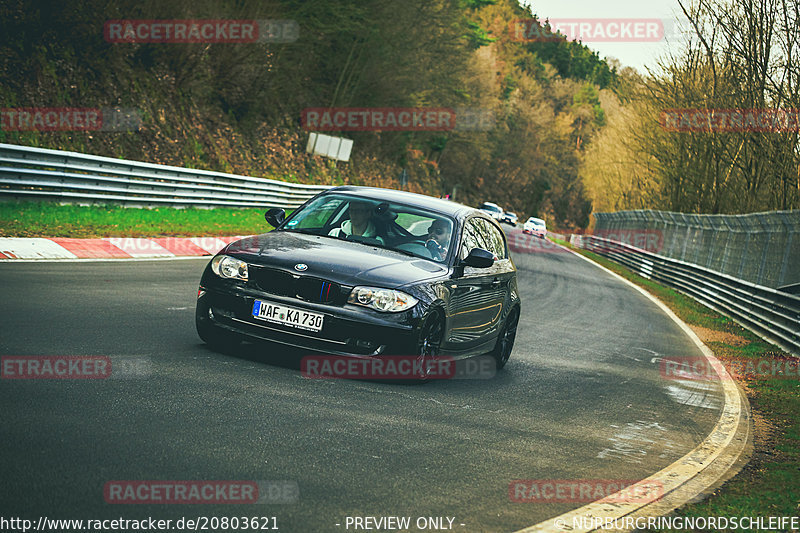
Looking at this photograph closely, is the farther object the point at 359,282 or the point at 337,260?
the point at 337,260

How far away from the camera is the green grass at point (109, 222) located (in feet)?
49.2

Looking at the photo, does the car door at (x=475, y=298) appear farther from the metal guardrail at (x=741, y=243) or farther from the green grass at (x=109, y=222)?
the metal guardrail at (x=741, y=243)

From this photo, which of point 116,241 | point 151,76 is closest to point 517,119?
point 151,76

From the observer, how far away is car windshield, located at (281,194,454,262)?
8383 millimetres

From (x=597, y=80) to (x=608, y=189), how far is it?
11418 cm

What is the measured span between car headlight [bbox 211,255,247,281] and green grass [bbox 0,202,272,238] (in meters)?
7.13

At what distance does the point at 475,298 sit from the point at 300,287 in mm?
2079

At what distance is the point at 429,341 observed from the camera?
767cm

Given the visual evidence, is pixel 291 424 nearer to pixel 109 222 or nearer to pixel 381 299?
pixel 381 299

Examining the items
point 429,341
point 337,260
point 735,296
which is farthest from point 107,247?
point 735,296

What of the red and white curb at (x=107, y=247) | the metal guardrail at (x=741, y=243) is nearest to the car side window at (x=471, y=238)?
the red and white curb at (x=107, y=247)

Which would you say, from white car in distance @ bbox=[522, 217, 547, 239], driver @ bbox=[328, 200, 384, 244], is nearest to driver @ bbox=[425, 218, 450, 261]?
driver @ bbox=[328, 200, 384, 244]

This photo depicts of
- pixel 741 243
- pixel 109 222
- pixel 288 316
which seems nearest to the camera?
pixel 288 316

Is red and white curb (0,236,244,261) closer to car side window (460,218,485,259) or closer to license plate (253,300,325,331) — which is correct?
car side window (460,218,485,259)
